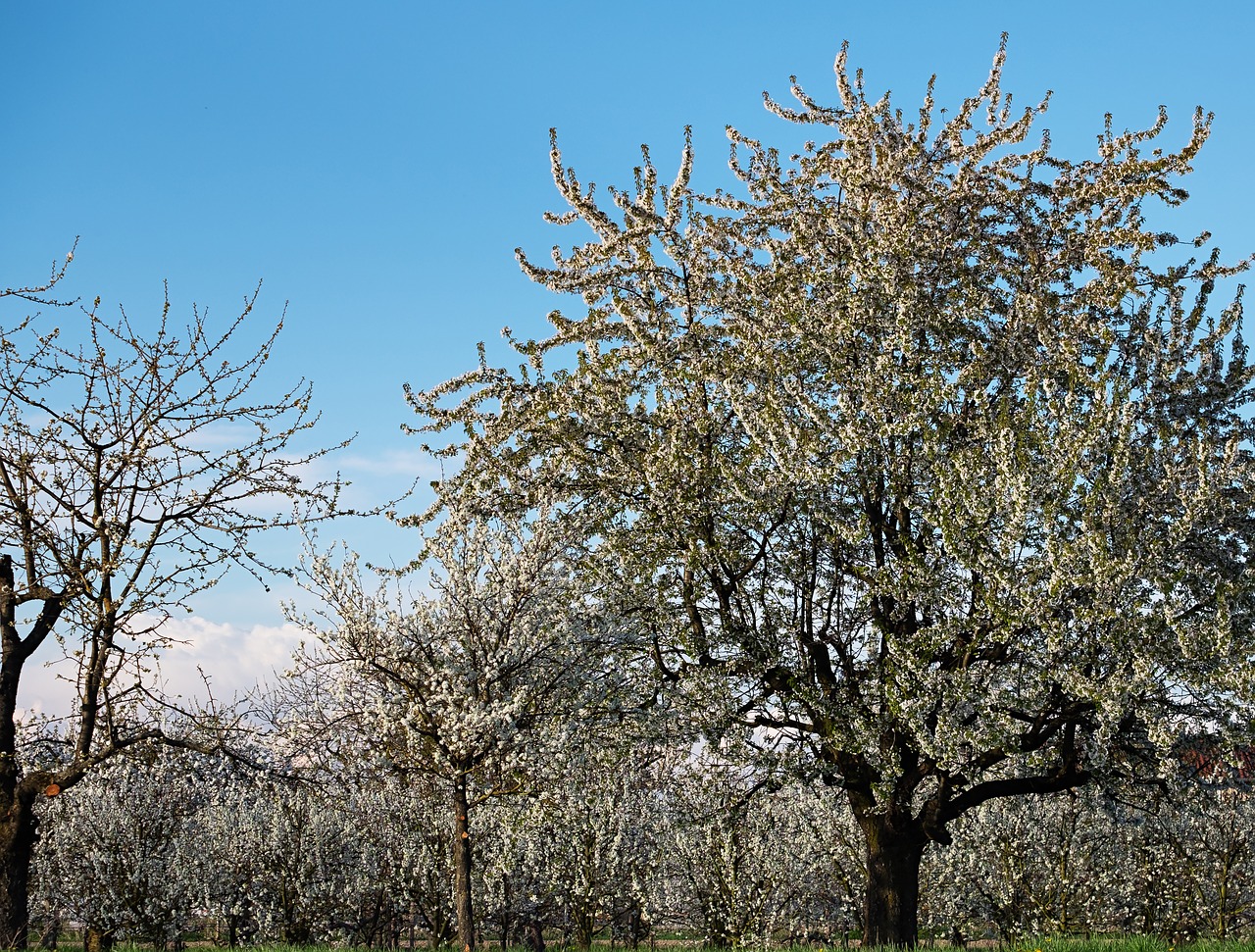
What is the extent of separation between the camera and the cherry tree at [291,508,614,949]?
12.5 meters

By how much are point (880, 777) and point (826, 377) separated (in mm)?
5194

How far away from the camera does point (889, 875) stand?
1436 centimetres

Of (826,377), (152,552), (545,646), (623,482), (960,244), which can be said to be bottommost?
(545,646)

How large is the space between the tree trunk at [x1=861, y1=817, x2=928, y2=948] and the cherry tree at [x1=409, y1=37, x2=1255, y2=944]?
0.10ft

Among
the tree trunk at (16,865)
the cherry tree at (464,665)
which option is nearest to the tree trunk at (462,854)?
the cherry tree at (464,665)

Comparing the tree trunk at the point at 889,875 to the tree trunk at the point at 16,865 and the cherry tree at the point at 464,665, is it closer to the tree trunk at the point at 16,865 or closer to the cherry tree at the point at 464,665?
the cherry tree at the point at 464,665

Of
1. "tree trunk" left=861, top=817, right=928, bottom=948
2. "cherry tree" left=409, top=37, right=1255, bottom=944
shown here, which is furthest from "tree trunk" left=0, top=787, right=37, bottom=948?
"tree trunk" left=861, top=817, right=928, bottom=948

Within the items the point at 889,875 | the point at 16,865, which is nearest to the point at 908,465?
the point at 889,875

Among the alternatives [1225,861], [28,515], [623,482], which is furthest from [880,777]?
[1225,861]

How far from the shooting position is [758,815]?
77.0ft

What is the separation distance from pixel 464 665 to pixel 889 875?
21.8 feet

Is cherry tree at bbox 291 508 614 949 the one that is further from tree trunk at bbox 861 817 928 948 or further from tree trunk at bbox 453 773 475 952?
tree trunk at bbox 861 817 928 948

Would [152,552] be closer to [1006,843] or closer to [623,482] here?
[623,482]

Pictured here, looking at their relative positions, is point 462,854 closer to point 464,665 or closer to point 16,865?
point 464,665
